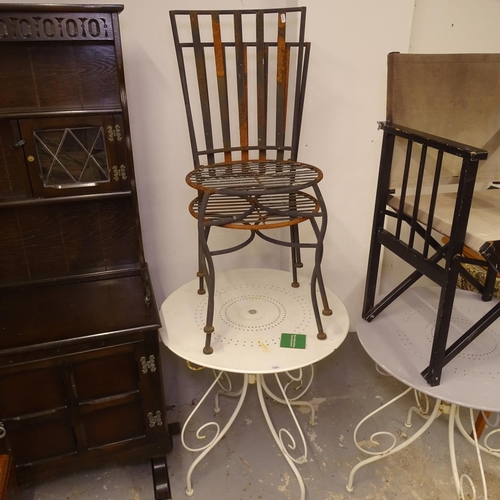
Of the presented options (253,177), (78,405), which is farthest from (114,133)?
(78,405)

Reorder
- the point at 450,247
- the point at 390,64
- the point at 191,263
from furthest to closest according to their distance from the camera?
the point at 191,263 < the point at 390,64 < the point at 450,247

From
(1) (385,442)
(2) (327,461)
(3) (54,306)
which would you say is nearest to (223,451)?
(2) (327,461)

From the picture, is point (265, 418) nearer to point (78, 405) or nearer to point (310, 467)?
point (310, 467)

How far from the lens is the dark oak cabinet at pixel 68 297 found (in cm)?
122

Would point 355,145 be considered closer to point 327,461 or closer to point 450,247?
point 450,247

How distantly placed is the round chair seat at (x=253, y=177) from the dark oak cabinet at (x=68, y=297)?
0.25 meters

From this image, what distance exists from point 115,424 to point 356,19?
1.60 metres

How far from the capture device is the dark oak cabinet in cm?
122

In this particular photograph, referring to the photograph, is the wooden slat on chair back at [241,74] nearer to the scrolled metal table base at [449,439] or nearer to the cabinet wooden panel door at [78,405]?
the cabinet wooden panel door at [78,405]

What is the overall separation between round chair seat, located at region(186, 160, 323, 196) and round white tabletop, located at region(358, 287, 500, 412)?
0.51 m

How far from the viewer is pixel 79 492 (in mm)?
1424

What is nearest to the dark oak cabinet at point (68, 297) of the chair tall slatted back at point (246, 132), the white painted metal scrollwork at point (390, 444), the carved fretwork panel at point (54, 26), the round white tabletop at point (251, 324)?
the carved fretwork panel at point (54, 26)

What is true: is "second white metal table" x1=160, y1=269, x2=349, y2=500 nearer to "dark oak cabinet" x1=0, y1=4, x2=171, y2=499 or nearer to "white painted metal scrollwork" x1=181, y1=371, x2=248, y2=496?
"white painted metal scrollwork" x1=181, y1=371, x2=248, y2=496

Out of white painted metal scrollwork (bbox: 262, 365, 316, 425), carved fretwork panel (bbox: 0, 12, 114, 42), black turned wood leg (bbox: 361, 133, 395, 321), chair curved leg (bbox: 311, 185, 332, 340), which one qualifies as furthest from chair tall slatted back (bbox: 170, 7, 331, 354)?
white painted metal scrollwork (bbox: 262, 365, 316, 425)
